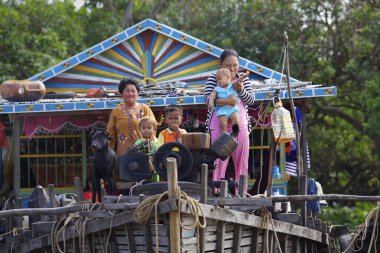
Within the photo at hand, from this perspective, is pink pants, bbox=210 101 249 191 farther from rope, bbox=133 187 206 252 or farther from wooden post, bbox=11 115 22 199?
wooden post, bbox=11 115 22 199

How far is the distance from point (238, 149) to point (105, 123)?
10.8ft

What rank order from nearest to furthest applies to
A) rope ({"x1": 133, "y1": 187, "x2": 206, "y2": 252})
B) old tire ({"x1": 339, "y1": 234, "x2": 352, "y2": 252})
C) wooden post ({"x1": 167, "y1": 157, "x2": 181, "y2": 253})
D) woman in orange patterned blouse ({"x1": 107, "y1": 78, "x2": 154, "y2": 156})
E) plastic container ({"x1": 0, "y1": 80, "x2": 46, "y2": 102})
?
wooden post ({"x1": 167, "y1": 157, "x2": 181, "y2": 253}), rope ({"x1": 133, "y1": 187, "x2": 206, "y2": 252}), woman in orange patterned blouse ({"x1": 107, "y1": 78, "x2": 154, "y2": 156}), old tire ({"x1": 339, "y1": 234, "x2": 352, "y2": 252}), plastic container ({"x1": 0, "y1": 80, "x2": 46, "y2": 102})

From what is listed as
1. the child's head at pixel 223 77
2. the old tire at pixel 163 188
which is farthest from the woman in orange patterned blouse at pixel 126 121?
the old tire at pixel 163 188

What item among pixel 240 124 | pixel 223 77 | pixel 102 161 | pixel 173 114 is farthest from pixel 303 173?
pixel 102 161

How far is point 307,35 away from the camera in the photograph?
20953 millimetres

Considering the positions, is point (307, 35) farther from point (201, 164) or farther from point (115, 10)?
point (201, 164)

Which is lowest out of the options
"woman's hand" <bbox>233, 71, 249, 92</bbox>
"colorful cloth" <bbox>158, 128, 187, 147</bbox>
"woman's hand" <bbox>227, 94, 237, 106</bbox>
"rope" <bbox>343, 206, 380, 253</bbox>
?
"rope" <bbox>343, 206, 380, 253</bbox>

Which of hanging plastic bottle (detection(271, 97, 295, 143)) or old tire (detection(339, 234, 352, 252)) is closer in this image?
hanging plastic bottle (detection(271, 97, 295, 143))

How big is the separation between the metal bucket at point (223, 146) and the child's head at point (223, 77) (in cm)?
80

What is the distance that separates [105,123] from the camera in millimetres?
14234

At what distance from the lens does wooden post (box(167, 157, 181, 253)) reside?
9453mm

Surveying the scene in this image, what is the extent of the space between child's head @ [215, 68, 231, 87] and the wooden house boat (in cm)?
149

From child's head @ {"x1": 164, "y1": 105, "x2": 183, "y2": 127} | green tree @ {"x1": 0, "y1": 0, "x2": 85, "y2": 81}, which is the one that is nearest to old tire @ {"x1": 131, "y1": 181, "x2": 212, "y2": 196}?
child's head @ {"x1": 164, "y1": 105, "x2": 183, "y2": 127}

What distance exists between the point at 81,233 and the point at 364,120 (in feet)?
41.4
